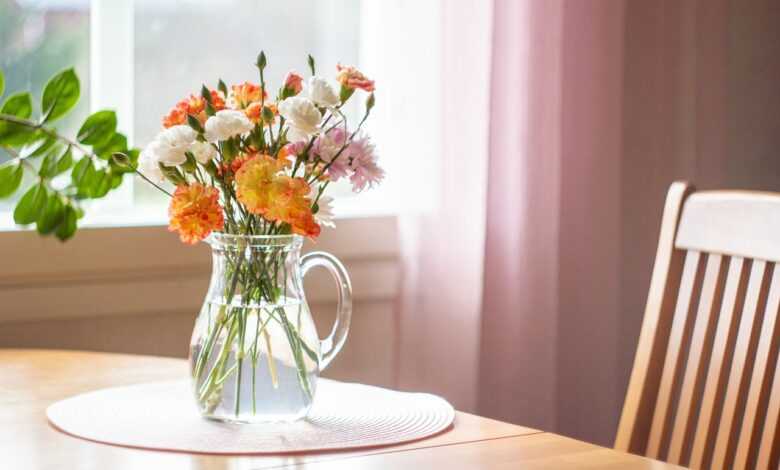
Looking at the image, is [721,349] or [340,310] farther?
[721,349]

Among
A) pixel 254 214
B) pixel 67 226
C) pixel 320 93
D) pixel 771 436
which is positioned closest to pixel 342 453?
pixel 254 214

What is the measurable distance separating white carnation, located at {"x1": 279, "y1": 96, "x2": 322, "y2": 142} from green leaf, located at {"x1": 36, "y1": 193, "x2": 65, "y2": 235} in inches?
26.2

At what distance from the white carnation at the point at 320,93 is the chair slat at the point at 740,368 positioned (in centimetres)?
57

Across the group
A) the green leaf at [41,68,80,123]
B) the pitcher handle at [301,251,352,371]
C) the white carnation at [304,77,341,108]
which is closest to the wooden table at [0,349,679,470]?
the pitcher handle at [301,251,352,371]

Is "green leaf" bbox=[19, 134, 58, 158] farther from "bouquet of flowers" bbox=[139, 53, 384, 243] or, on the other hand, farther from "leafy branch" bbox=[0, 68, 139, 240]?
"bouquet of flowers" bbox=[139, 53, 384, 243]

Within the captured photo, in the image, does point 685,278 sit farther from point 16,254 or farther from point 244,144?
point 16,254

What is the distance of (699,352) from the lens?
1524 mm

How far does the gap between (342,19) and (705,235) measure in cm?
96

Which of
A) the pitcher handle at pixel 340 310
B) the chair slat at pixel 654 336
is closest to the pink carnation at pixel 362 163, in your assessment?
the pitcher handle at pixel 340 310

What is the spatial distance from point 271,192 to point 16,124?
687mm

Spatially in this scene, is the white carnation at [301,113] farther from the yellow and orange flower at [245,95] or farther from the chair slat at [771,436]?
the chair slat at [771,436]

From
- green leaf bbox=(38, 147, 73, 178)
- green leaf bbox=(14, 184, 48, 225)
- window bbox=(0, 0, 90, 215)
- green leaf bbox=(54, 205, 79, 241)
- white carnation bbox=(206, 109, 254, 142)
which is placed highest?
window bbox=(0, 0, 90, 215)

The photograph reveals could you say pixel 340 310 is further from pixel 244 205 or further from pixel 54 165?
pixel 54 165

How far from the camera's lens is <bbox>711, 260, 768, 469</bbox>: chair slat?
145 centimetres
